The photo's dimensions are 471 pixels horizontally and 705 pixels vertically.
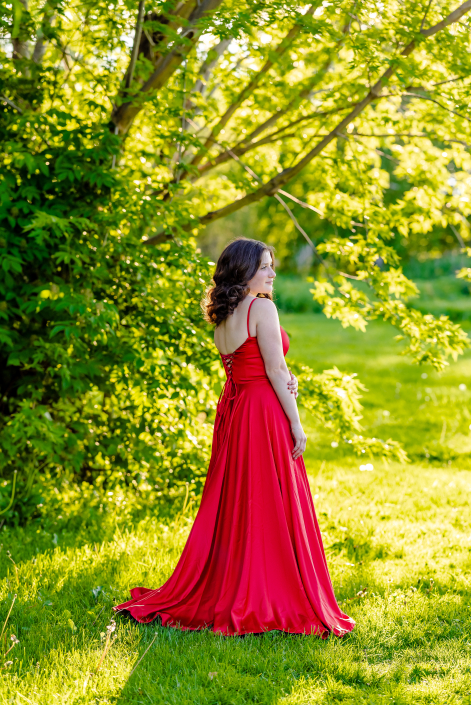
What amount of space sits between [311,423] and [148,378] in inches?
179

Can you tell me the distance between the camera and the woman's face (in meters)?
3.51

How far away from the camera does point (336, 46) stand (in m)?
5.47

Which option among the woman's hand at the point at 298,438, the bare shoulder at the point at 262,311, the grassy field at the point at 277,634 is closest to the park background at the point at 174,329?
the grassy field at the point at 277,634

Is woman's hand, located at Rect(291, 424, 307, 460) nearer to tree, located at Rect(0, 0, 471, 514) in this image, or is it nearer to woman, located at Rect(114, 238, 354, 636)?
woman, located at Rect(114, 238, 354, 636)

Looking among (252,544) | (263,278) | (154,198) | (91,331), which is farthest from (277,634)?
(154,198)

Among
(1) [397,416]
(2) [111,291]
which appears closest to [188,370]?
(2) [111,291]

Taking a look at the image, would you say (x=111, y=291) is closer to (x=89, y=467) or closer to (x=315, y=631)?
(x=89, y=467)

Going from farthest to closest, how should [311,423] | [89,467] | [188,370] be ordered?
[311,423]
[89,467]
[188,370]

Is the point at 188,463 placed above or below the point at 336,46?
below

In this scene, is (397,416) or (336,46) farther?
(397,416)

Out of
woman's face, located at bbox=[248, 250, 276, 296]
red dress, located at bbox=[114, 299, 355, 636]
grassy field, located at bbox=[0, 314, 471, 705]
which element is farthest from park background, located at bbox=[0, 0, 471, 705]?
woman's face, located at bbox=[248, 250, 276, 296]

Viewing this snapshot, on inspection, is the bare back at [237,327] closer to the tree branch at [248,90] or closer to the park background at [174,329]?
the park background at [174,329]

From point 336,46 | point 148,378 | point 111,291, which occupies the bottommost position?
point 148,378

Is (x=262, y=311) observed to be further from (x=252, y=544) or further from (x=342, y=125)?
(x=342, y=125)
